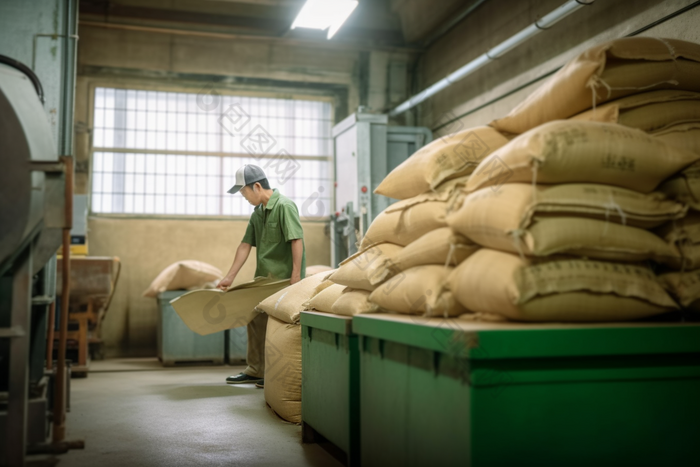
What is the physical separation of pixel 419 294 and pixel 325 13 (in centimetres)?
509

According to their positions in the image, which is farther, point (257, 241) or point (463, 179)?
point (257, 241)

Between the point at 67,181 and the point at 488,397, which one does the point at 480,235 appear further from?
the point at 67,181

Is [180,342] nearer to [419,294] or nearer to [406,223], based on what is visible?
[406,223]

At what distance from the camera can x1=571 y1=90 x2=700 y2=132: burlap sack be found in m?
2.24

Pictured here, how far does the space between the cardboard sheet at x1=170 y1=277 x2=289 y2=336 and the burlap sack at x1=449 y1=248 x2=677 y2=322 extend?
3.10 meters

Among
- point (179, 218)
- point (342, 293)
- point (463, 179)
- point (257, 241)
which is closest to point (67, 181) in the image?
point (342, 293)

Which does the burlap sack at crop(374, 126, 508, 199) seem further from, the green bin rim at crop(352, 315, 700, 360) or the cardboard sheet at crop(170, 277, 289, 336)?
the cardboard sheet at crop(170, 277, 289, 336)

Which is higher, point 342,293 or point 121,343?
point 342,293

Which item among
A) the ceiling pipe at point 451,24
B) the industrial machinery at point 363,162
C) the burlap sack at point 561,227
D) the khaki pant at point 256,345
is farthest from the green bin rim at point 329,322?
the ceiling pipe at point 451,24

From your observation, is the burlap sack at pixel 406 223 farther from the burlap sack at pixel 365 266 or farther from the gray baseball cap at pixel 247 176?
the gray baseball cap at pixel 247 176

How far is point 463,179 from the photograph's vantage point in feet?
8.01

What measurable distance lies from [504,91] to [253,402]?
395cm

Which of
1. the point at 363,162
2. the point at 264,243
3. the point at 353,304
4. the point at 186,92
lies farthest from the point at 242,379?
the point at 186,92


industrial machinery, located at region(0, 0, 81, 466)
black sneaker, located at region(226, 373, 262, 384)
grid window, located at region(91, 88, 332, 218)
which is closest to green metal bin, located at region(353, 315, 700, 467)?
industrial machinery, located at region(0, 0, 81, 466)
